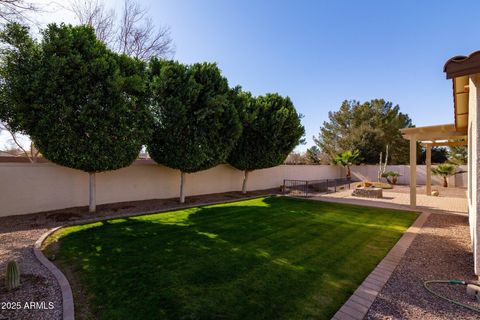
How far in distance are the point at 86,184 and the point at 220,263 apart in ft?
27.2

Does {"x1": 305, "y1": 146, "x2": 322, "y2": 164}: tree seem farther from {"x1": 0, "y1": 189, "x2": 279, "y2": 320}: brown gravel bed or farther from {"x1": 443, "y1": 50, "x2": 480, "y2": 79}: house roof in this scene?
{"x1": 443, "y1": 50, "x2": 480, "y2": 79}: house roof

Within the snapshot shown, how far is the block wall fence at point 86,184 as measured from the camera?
8492 millimetres

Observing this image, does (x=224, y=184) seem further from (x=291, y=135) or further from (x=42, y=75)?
(x=42, y=75)

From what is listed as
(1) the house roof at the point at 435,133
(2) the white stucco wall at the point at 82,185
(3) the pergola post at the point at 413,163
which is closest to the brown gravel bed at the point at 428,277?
(3) the pergola post at the point at 413,163

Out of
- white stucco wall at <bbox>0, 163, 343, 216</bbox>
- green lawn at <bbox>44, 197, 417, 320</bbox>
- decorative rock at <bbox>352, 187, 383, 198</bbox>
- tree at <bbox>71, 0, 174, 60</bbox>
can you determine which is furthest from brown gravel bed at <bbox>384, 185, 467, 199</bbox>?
tree at <bbox>71, 0, 174, 60</bbox>

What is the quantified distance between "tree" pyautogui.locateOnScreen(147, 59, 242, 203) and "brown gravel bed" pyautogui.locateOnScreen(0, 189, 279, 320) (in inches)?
100

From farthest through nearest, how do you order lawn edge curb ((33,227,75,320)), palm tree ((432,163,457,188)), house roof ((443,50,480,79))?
palm tree ((432,163,457,188))
house roof ((443,50,480,79))
lawn edge curb ((33,227,75,320))

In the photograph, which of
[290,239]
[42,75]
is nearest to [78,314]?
[290,239]

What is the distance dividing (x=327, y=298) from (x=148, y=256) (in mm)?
3677

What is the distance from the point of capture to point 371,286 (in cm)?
400

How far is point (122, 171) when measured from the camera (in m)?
11.1

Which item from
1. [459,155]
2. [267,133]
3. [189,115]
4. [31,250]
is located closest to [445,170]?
[459,155]

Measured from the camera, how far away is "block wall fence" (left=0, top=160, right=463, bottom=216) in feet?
27.9

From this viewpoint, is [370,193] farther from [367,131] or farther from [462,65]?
[367,131]
